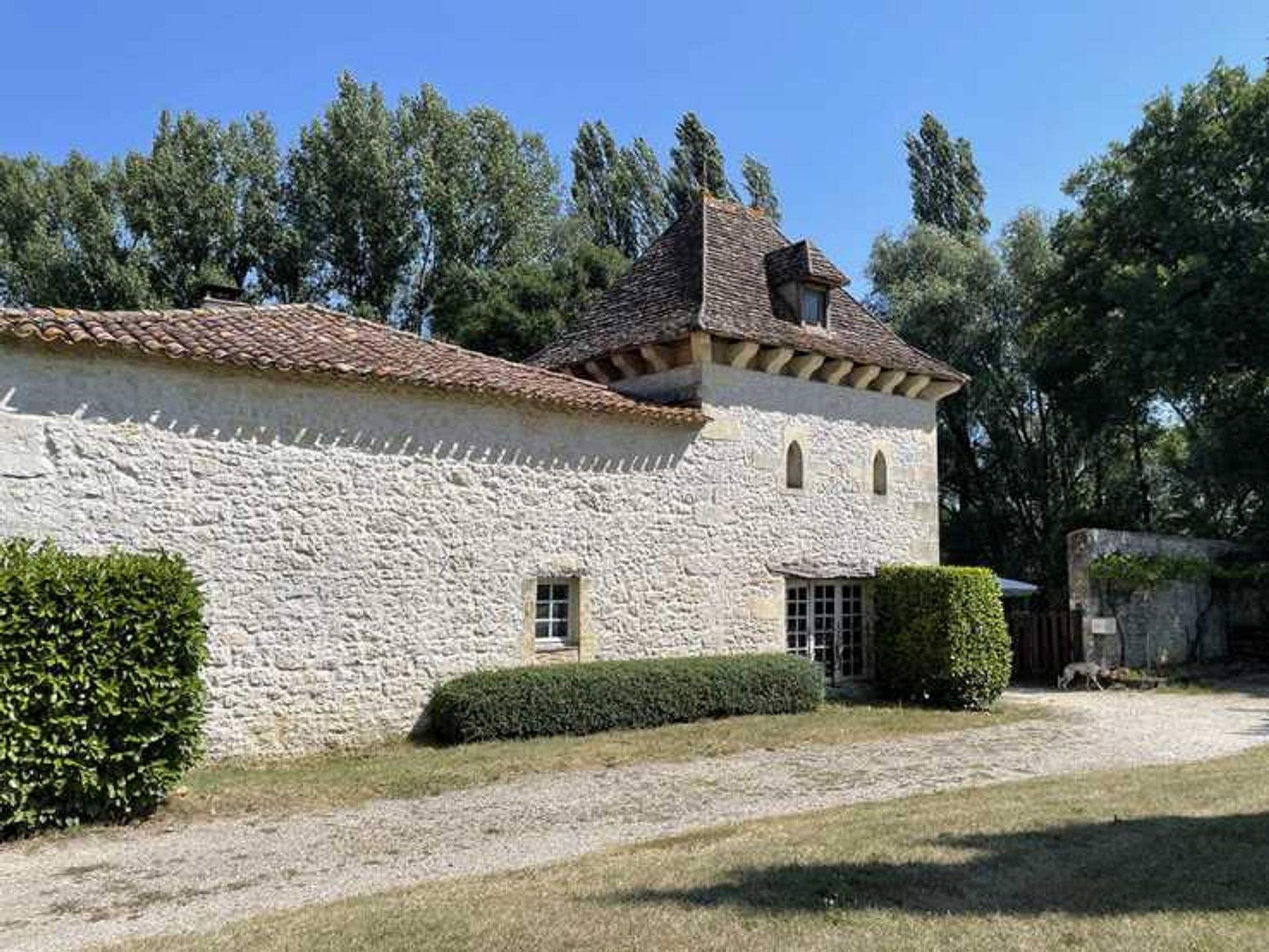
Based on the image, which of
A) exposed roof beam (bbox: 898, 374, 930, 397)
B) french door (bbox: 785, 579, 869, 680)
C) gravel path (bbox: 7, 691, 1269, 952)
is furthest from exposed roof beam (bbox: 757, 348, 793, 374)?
gravel path (bbox: 7, 691, 1269, 952)

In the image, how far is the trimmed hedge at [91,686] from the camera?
729cm

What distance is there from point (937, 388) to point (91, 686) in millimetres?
13333

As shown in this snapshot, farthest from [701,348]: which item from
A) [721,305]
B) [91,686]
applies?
[91,686]

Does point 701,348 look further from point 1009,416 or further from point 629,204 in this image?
point 629,204

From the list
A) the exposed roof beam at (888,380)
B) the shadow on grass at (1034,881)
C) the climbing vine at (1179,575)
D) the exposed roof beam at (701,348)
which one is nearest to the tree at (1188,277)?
the climbing vine at (1179,575)

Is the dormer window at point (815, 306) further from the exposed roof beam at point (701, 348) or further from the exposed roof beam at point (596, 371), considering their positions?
the exposed roof beam at point (596, 371)

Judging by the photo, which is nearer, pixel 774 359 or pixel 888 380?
pixel 774 359

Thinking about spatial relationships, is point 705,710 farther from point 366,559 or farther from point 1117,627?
point 1117,627

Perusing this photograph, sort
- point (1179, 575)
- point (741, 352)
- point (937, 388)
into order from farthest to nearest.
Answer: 1. point (1179, 575)
2. point (937, 388)
3. point (741, 352)

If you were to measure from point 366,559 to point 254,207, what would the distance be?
66.5 ft

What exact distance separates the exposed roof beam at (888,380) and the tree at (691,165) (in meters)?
19.4

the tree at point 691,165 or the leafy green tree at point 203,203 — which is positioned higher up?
the tree at point 691,165

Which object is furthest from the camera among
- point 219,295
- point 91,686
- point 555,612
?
point 219,295

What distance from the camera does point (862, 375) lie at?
15664 millimetres
